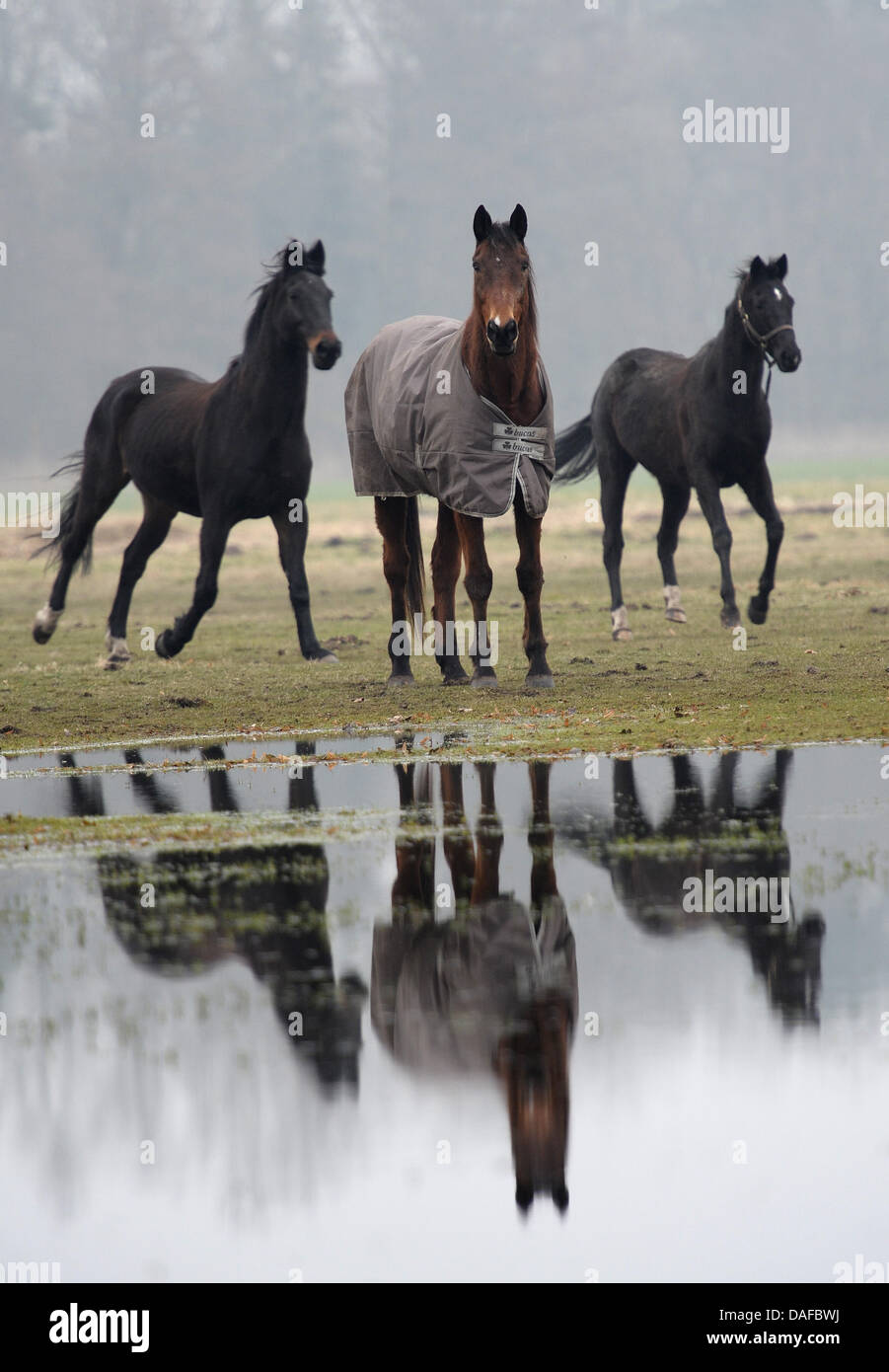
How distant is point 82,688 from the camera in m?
12.1

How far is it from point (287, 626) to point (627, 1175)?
47.7 ft

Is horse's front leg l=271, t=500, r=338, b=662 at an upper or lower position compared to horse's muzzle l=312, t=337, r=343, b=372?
lower

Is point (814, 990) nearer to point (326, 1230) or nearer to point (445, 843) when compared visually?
point (326, 1230)

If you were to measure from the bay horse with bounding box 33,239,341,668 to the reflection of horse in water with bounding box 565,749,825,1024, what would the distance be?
19.1 ft

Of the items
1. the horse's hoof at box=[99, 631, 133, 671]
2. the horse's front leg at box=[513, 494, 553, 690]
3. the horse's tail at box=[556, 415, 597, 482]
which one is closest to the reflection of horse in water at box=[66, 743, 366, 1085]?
the horse's front leg at box=[513, 494, 553, 690]

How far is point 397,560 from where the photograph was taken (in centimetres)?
1152

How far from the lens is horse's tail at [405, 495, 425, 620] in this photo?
11.8 meters

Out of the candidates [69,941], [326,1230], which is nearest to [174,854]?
[69,941]

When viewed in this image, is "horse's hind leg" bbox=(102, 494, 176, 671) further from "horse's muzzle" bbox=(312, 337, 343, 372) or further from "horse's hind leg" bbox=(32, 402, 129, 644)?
"horse's muzzle" bbox=(312, 337, 343, 372)

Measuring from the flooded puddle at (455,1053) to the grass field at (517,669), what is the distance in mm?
2690

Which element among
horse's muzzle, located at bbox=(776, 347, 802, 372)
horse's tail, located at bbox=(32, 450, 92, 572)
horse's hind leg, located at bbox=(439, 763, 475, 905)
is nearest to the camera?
horse's hind leg, located at bbox=(439, 763, 475, 905)

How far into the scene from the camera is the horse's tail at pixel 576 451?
17.6m

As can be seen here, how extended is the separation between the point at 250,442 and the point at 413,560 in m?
1.89

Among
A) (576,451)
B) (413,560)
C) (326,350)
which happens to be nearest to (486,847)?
(413,560)
